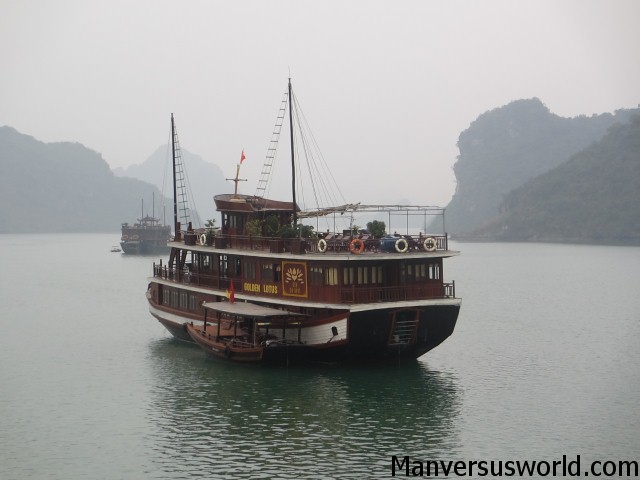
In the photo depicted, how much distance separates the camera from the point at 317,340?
37125 mm

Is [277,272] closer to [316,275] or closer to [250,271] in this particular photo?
[250,271]

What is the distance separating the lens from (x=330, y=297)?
36.7m

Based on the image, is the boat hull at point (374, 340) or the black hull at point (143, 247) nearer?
the boat hull at point (374, 340)

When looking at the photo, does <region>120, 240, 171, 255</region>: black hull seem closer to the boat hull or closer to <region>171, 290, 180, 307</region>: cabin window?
<region>171, 290, 180, 307</region>: cabin window

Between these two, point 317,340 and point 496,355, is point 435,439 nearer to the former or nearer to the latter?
point 317,340

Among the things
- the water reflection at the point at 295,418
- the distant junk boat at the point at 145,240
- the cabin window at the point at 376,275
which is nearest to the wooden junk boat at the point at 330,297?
the cabin window at the point at 376,275

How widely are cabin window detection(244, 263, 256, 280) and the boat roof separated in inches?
52.0

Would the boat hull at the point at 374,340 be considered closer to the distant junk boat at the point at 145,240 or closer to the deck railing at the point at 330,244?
the deck railing at the point at 330,244

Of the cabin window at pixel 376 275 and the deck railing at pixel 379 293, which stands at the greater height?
the cabin window at pixel 376 275

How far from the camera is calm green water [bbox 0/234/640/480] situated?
27531 millimetres

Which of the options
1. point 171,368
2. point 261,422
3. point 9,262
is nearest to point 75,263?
point 9,262

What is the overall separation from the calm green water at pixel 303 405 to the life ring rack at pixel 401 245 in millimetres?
5027

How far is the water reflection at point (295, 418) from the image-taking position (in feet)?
88.3

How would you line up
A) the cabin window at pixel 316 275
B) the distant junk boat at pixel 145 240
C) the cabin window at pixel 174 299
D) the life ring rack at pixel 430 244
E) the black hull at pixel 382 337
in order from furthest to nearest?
the distant junk boat at pixel 145 240 → the cabin window at pixel 174 299 → the life ring rack at pixel 430 244 → the cabin window at pixel 316 275 → the black hull at pixel 382 337
